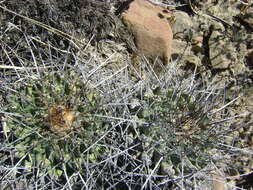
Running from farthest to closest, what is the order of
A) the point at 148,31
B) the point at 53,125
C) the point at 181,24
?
the point at 181,24
the point at 148,31
the point at 53,125

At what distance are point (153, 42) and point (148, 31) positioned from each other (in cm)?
9

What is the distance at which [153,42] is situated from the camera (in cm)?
290

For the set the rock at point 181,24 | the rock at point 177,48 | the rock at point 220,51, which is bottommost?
the rock at point 177,48

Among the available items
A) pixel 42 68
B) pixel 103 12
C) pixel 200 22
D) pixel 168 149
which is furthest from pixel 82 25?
pixel 168 149

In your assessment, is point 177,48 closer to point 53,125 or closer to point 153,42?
point 153,42

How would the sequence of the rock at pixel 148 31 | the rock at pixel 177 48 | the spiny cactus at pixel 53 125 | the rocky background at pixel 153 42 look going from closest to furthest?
1. the spiny cactus at pixel 53 125
2. the rocky background at pixel 153 42
3. the rock at pixel 148 31
4. the rock at pixel 177 48

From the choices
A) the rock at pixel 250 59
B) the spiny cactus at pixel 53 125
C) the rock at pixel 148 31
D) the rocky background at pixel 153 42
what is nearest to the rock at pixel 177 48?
the rocky background at pixel 153 42

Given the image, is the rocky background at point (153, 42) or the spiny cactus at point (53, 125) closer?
the spiny cactus at point (53, 125)

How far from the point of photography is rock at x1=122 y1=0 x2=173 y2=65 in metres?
2.89

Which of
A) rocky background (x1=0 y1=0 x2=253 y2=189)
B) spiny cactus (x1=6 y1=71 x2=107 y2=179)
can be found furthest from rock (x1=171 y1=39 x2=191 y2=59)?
spiny cactus (x1=6 y1=71 x2=107 y2=179)

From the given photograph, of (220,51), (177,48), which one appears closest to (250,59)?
(220,51)

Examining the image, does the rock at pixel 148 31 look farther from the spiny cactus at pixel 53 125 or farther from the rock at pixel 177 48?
the spiny cactus at pixel 53 125

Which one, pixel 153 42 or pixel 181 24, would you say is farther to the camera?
pixel 181 24

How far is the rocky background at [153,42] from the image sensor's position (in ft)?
8.23
